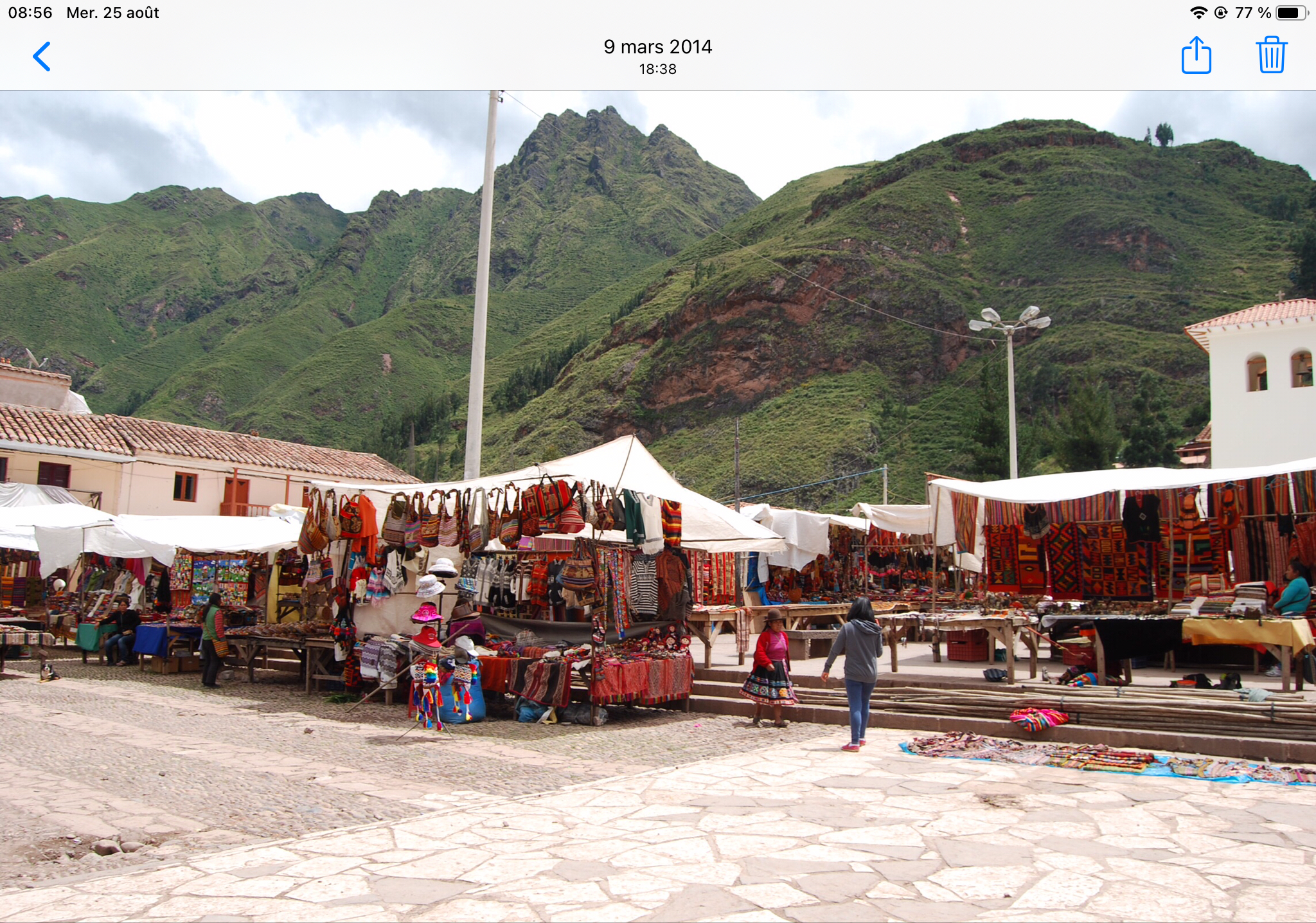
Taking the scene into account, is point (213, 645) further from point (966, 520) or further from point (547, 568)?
point (966, 520)

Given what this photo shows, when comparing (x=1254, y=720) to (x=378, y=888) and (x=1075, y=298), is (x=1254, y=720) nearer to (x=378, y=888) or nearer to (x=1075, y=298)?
(x=378, y=888)

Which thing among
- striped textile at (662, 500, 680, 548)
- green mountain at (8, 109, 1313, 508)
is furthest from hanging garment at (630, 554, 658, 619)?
green mountain at (8, 109, 1313, 508)

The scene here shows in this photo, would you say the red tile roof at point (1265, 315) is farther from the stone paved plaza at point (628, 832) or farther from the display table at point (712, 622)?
the stone paved plaza at point (628, 832)

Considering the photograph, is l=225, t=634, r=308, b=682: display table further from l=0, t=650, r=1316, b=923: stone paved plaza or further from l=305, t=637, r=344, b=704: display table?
l=0, t=650, r=1316, b=923: stone paved plaza

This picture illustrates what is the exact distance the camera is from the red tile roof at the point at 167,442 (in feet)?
81.0

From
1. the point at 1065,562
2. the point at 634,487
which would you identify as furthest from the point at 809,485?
the point at 634,487

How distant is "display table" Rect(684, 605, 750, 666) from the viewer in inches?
456

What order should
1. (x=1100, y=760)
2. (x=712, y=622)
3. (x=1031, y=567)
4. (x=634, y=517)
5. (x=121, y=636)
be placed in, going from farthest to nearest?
(x=121, y=636), (x=1031, y=567), (x=712, y=622), (x=634, y=517), (x=1100, y=760)

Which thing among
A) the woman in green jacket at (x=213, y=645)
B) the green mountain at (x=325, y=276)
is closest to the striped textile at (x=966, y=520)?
the woman in green jacket at (x=213, y=645)

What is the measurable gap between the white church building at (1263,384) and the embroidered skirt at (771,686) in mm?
20654

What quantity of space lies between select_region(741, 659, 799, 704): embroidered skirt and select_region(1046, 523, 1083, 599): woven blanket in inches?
232

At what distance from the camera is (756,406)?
57.1m

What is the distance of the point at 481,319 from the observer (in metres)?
13.5
